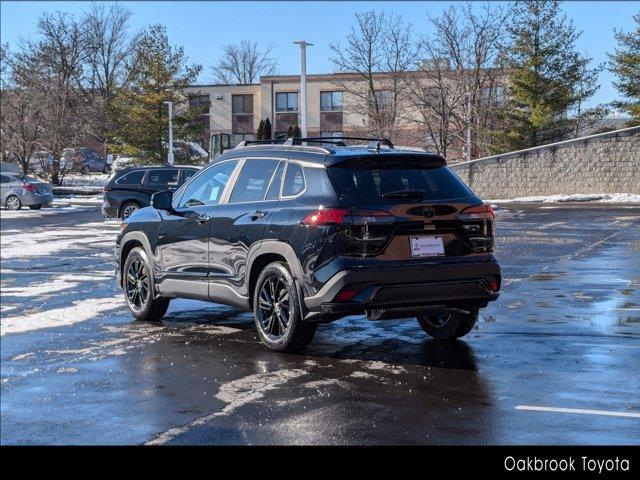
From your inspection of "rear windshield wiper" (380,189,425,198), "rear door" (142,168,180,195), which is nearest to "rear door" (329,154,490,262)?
"rear windshield wiper" (380,189,425,198)

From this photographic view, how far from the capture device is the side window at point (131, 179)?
2598 centimetres

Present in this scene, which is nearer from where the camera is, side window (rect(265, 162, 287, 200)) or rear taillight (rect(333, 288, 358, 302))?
rear taillight (rect(333, 288, 358, 302))

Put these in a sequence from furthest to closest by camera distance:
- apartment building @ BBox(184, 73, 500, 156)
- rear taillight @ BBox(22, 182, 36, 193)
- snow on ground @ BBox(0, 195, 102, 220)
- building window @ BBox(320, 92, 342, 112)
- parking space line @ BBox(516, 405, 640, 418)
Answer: apartment building @ BBox(184, 73, 500, 156) < building window @ BBox(320, 92, 342, 112) < rear taillight @ BBox(22, 182, 36, 193) < snow on ground @ BBox(0, 195, 102, 220) < parking space line @ BBox(516, 405, 640, 418)

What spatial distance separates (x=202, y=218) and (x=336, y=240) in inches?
81.5

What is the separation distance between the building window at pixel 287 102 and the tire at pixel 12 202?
41.1 m

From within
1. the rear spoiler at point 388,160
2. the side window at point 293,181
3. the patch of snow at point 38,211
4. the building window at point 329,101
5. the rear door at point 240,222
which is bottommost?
the patch of snow at point 38,211

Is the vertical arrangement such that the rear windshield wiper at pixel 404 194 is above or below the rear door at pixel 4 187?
above

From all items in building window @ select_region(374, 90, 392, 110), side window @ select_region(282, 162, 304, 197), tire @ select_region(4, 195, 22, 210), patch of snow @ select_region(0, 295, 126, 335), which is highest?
building window @ select_region(374, 90, 392, 110)

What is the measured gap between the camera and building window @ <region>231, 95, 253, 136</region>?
75.4 m

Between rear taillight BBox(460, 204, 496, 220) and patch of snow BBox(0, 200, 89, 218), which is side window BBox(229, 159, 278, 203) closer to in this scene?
rear taillight BBox(460, 204, 496, 220)

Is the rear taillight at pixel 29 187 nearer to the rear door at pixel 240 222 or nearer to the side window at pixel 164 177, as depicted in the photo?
the side window at pixel 164 177

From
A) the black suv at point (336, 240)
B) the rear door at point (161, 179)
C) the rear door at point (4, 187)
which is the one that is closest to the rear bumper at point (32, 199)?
the rear door at point (4, 187)

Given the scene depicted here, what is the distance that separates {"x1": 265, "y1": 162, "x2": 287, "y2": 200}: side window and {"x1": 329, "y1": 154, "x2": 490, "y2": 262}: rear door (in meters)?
0.72
